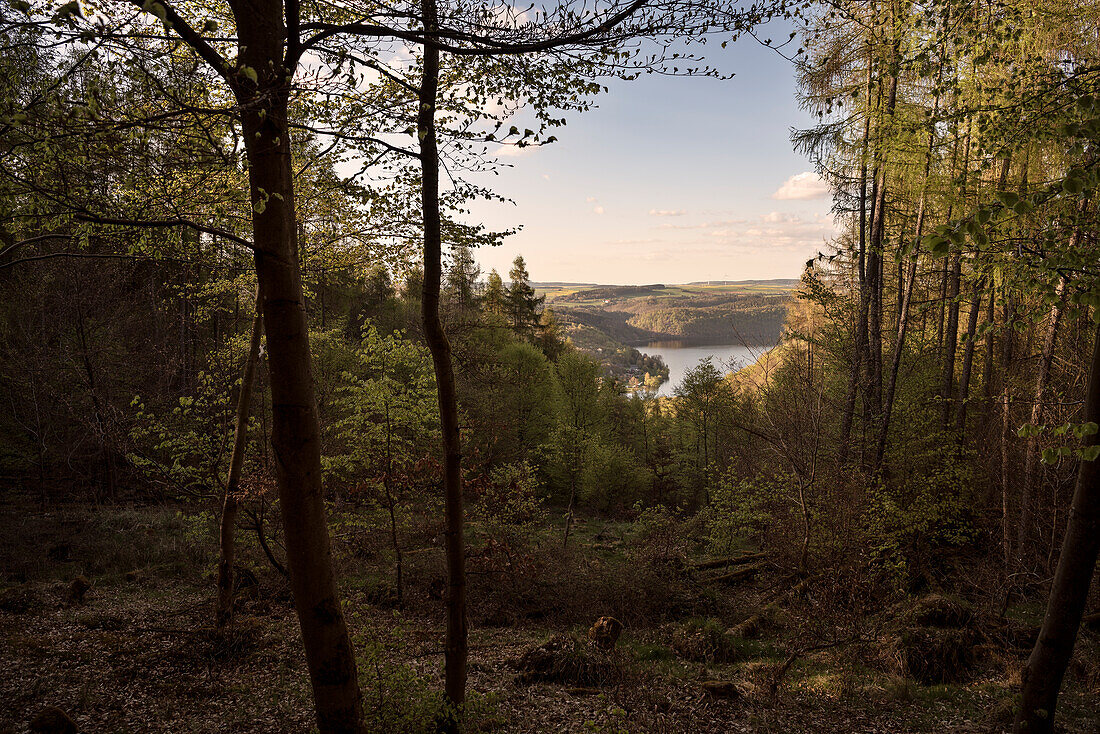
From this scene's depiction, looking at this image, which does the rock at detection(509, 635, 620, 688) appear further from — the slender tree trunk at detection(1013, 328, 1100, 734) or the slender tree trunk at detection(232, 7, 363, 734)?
the slender tree trunk at detection(232, 7, 363, 734)

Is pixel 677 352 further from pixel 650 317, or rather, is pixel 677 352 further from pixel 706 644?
pixel 706 644

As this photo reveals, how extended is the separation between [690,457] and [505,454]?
11.2 m

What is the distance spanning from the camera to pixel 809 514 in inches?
434

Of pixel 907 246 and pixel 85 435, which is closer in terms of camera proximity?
pixel 907 246

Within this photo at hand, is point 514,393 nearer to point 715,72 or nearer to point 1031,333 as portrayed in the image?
point 1031,333

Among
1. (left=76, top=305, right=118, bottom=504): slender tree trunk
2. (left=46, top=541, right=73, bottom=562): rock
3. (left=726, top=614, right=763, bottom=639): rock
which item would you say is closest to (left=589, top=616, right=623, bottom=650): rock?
(left=726, top=614, right=763, bottom=639): rock

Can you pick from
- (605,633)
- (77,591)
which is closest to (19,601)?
(77,591)

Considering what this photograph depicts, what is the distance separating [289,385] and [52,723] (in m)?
4.87

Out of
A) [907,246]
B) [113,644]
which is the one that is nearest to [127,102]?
[907,246]

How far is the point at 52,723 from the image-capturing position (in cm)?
490

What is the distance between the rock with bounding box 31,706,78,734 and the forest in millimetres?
23

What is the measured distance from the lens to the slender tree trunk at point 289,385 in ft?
9.46

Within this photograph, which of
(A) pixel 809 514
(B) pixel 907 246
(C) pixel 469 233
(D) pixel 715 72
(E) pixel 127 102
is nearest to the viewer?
(E) pixel 127 102

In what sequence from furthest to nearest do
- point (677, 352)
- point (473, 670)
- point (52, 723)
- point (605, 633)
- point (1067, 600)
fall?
1. point (677, 352)
2. point (605, 633)
3. point (473, 670)
4. point (52, 723)
5. point (1067, 600)
